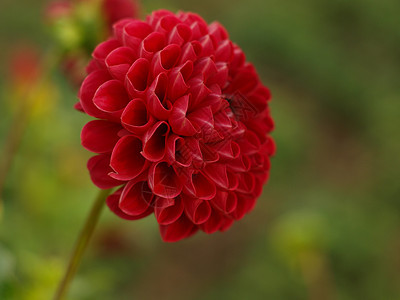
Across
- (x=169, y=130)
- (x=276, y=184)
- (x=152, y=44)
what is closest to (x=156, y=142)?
(x=169, y=130)

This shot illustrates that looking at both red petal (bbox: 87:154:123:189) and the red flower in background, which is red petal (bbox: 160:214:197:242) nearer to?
red petal (bbox: 87:154:123:189)

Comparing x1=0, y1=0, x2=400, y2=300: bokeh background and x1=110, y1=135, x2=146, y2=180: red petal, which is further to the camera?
x1=0, y1=0, x2=400, y2=300: bokeh background

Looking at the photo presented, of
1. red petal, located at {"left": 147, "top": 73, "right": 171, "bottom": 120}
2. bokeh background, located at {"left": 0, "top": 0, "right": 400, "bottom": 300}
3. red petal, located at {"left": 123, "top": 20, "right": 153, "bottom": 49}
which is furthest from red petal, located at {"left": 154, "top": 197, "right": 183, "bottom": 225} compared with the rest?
bokeh background, located at {"left": 0, "top": 0, "right": 400, "bottom": 300}

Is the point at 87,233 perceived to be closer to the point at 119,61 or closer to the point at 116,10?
the point at 119,61

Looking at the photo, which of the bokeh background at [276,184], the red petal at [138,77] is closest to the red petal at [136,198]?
the red petal at [138,77]

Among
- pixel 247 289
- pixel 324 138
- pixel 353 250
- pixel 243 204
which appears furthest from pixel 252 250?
pixel 243 204

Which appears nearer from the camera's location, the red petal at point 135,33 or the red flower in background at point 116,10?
the red petal at point 135,33

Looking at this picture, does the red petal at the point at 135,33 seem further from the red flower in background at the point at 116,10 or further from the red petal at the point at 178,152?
the red flower in background at the point at 116,10
